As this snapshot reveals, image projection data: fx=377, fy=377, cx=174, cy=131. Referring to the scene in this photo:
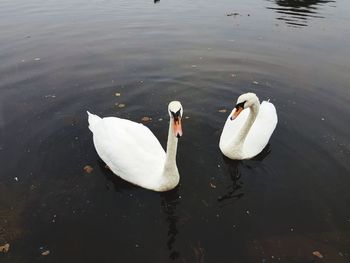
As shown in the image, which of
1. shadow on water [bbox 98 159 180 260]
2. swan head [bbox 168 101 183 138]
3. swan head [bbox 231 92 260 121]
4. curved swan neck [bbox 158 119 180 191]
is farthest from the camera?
swan head [bbox 231 92 260 121]

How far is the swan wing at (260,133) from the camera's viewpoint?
9.02 m

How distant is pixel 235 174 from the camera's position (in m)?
8.62

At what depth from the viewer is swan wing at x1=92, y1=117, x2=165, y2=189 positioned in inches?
308

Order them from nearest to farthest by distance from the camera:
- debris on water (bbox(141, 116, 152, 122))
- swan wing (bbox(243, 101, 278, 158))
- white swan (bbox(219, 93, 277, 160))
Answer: white swan (bbox(219, 93, 277, 160)) → swan wing (bbox(243, 101, 278, 158)) → debris on water (bbox(141, 116, 152, 122))

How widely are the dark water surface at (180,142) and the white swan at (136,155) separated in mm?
321

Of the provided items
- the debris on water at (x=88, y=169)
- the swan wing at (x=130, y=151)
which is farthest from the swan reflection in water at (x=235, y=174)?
the debris on water at (x=88, y=169)

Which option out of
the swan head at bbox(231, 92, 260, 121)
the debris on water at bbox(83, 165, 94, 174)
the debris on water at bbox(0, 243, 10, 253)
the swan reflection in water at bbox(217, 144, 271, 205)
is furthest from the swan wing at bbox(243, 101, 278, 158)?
the debris on water at bbox(0, 243, 10, 253)

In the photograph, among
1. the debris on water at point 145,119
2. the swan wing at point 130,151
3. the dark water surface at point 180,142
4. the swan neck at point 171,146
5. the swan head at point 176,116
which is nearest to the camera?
the swan head at point 176,116

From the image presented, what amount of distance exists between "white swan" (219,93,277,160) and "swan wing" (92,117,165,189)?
1695mm

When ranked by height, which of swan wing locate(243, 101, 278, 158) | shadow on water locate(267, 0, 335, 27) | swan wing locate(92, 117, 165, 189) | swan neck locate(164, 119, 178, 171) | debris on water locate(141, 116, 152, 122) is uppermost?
swan neck locate(164, 119, 178, 171)

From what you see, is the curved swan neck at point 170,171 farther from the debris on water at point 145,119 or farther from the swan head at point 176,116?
the debris on water at point 145,119

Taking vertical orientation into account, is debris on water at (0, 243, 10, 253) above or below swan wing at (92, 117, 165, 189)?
below

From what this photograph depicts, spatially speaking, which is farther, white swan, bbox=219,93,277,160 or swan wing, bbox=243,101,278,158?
swan wing, bbox=243,101,278,158

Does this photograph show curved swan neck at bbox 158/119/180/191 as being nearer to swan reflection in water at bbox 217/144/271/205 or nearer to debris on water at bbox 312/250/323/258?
swan reflection in water at bbox 217/144/271/205
